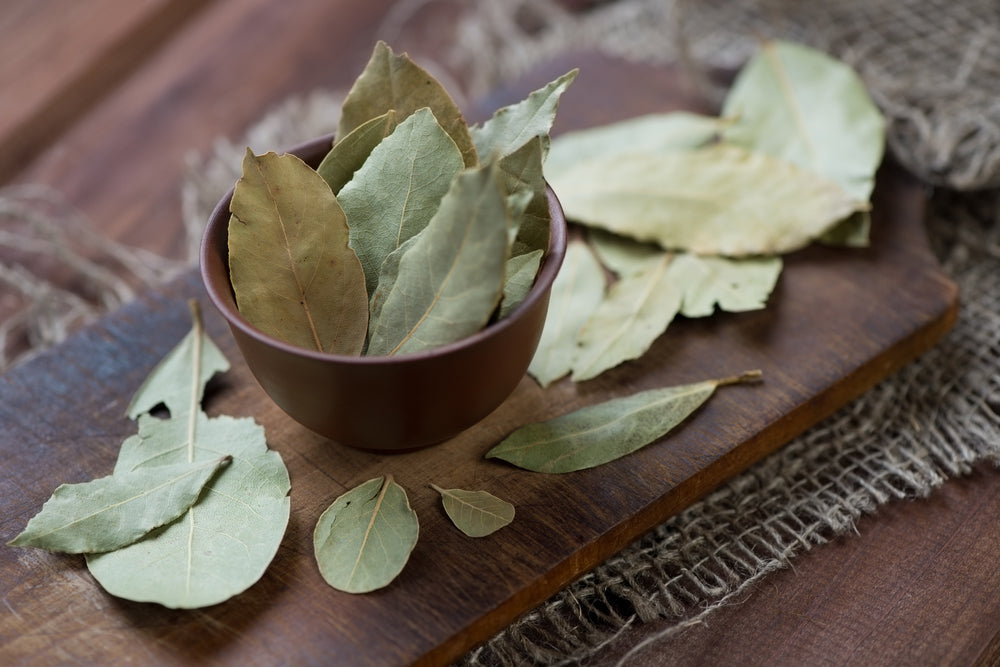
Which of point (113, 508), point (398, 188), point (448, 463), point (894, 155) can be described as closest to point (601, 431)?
point (448, 463)

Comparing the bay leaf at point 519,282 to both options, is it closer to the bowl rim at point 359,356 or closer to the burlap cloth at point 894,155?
the bowl rim at point 359,356

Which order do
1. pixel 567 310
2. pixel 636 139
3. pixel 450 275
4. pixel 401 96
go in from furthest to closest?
pixel 636 139 → pixel 567 310 → pixel 401 96 → pixel 450 275

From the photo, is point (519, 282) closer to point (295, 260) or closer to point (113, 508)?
point (295, 260)

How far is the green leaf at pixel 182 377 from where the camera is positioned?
708 mm

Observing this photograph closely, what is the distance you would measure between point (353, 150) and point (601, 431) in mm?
246

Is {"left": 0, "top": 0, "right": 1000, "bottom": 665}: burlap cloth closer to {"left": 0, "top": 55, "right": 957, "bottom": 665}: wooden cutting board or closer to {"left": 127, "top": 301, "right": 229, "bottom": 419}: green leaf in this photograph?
{"left": 0, "top": 55, "right": 957, "bottom": 665}: wooden cutting board

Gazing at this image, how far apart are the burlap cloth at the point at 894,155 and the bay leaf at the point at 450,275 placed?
0.64ft

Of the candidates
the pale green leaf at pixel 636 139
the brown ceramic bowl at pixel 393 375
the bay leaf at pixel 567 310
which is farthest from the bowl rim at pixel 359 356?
the pale green leaf at pixel 636 139

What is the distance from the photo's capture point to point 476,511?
2.07 ft

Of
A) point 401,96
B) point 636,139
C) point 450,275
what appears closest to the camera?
point 450,275

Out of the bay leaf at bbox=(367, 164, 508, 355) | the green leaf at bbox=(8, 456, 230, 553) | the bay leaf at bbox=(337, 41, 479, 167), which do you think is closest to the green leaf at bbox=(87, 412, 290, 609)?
the green leaf at bbox=(8, 456, 230, 553)

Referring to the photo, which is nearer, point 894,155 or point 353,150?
point 353,150

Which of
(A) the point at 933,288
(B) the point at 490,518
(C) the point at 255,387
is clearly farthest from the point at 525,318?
(A) the point at 933,288

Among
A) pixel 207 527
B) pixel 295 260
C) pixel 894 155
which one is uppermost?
pixel 295 260
